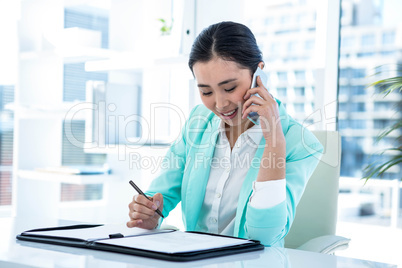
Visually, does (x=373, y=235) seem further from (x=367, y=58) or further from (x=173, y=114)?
(x=367, y=58)

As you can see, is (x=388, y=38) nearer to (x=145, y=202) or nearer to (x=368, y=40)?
(x=368, y=40)

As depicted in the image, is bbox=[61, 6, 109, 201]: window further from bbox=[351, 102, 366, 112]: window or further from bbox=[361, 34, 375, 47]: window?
bbox=[361, 34, 375, 47]: window

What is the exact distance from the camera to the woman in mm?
1238

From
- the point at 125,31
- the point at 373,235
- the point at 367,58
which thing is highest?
the point at 367,58

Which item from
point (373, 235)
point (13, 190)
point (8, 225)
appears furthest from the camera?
point (373, 235)

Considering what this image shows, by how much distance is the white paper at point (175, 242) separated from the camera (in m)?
0.90

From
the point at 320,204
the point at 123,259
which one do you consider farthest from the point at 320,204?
the point at 123,259

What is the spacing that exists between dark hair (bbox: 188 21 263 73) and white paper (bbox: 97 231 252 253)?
55 cm

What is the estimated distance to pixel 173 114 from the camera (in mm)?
2414

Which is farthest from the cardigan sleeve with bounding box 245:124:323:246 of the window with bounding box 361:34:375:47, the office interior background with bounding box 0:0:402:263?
the window with bounding box 361:34:375:47

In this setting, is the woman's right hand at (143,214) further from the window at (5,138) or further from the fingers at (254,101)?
the window at (5,138)

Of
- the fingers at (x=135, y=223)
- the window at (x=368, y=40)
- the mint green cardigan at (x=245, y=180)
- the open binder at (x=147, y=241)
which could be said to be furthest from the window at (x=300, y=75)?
the open binder at (x=147, y=241)

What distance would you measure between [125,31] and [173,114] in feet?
1.97

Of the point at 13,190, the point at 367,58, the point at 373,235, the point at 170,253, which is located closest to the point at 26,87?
the point at 13,190
